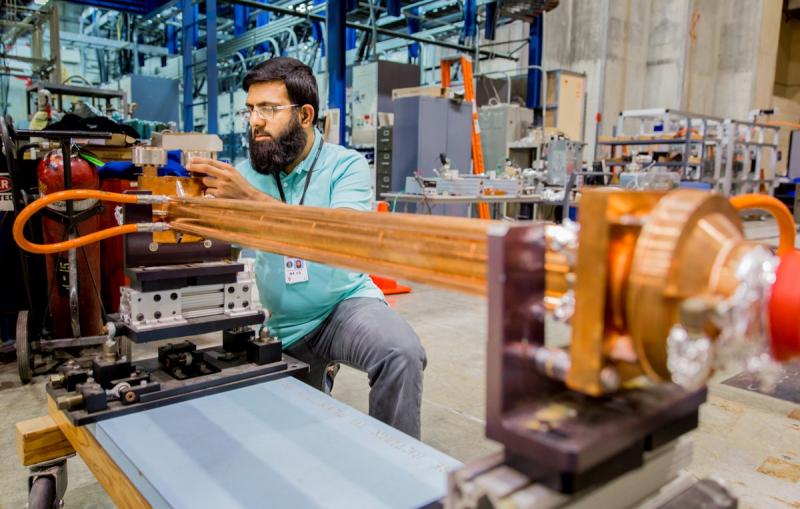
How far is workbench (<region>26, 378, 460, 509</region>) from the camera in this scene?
895 millimetres

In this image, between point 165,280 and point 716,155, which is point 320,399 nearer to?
point 165,280

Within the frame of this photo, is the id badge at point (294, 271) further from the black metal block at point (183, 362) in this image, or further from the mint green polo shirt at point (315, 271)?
the black metal block at point (183, 362)

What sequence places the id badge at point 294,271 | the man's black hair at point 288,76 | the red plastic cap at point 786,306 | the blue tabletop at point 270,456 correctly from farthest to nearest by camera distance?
the man's black hair at point 288,76 → the id badge at point 294,271 → the blue tabletop at point 270,456 → the red plastic cap at point 786,306

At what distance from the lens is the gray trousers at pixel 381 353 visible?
146 cm

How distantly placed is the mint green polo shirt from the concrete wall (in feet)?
28.4

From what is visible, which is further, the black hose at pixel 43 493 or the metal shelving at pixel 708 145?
the metal shelving at pixel 708 145

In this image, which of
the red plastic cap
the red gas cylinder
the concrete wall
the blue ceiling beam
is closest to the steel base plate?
the red plastic cap

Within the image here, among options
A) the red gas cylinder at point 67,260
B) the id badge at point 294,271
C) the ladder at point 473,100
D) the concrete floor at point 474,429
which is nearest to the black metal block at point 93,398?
the id badge at point 294,271

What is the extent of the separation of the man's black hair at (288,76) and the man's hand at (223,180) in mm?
545

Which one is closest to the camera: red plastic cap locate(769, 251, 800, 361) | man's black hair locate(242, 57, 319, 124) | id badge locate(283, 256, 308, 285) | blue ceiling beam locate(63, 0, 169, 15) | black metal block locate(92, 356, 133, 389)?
red plastic cap locate(769, 251, 800, 361)

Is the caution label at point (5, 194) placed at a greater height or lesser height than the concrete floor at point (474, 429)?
greater

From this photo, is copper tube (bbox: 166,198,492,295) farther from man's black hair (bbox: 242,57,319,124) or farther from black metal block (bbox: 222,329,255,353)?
man's black hair (bbox: 242,57,319,124)

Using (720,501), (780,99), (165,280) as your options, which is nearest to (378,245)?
(720,501)

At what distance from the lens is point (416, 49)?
392 inches
